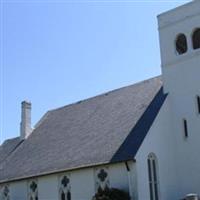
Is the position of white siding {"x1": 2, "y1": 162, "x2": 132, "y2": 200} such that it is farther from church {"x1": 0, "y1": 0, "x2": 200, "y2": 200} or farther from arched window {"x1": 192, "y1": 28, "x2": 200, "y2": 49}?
arched window {"x1": 192, "y1": 28, "x2": 200, "y2": 49}

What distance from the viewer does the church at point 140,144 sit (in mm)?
26672

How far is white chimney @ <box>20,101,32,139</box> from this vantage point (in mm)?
38459

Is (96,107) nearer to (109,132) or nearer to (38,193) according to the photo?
(109,132)

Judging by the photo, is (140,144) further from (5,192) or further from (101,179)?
(5,192)

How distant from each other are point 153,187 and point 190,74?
6571 mm

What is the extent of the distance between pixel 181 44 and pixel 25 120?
1434cm

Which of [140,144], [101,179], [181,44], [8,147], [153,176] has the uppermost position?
[181,44]

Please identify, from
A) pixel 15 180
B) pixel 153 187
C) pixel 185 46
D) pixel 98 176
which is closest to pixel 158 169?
pixel 153 187

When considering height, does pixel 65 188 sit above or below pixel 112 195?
above

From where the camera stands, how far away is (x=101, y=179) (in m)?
27.7

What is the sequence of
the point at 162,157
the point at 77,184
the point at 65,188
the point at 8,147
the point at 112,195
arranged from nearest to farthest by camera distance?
the point at 112,195, the point at 162,157, the point at 77,184, the point at 65,188, the point at 8,147

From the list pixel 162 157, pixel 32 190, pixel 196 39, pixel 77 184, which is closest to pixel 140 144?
pixel 162 157

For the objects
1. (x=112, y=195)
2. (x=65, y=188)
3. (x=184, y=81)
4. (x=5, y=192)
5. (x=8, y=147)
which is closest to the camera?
(x=112, y=195)

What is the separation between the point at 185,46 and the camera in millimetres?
29734
